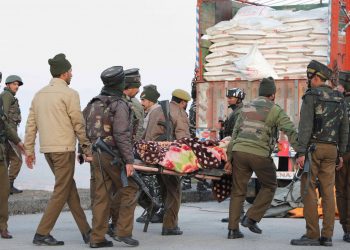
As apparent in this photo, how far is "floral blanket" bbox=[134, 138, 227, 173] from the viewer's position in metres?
9.39

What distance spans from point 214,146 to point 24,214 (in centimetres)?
352

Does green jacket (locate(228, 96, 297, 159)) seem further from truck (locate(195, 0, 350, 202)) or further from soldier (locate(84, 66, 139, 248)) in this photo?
truck (locate(195, 0, 350, 202))

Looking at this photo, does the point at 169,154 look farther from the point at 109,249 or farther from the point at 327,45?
the point at 327,45

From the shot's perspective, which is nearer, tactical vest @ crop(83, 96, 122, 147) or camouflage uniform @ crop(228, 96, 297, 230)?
tactical vest @ crop(83, 96, 122, 147)

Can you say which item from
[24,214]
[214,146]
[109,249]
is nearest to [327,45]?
[214,146]

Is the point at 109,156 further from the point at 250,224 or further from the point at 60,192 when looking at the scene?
the point at 250,224

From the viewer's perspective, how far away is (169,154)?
31.0 ft

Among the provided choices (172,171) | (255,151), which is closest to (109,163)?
(172,171)

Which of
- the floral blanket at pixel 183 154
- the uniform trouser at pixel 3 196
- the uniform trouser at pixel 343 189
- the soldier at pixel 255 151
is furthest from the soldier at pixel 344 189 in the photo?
the uniform trouser at pixel 3 196

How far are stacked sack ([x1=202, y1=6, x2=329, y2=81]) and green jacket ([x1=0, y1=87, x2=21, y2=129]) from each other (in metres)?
3.07

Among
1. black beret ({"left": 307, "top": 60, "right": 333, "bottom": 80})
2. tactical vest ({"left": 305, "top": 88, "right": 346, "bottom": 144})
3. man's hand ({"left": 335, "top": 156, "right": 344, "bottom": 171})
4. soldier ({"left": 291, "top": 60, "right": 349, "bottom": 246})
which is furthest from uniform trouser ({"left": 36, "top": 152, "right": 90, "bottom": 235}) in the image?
man's hand ({"left": 335, "top": 156, "right": 344, "bottom": 171})

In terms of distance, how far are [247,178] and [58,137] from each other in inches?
81.8

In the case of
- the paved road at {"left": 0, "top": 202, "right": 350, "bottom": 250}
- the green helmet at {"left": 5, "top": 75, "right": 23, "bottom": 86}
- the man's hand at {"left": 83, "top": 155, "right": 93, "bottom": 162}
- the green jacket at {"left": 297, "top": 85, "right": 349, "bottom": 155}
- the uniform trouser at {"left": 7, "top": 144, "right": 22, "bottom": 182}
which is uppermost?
the green helmet at {"left": 5, "top": 75, "right": 23, "bottom": 86}

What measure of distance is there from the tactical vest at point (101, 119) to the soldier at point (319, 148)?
191 centimetres
